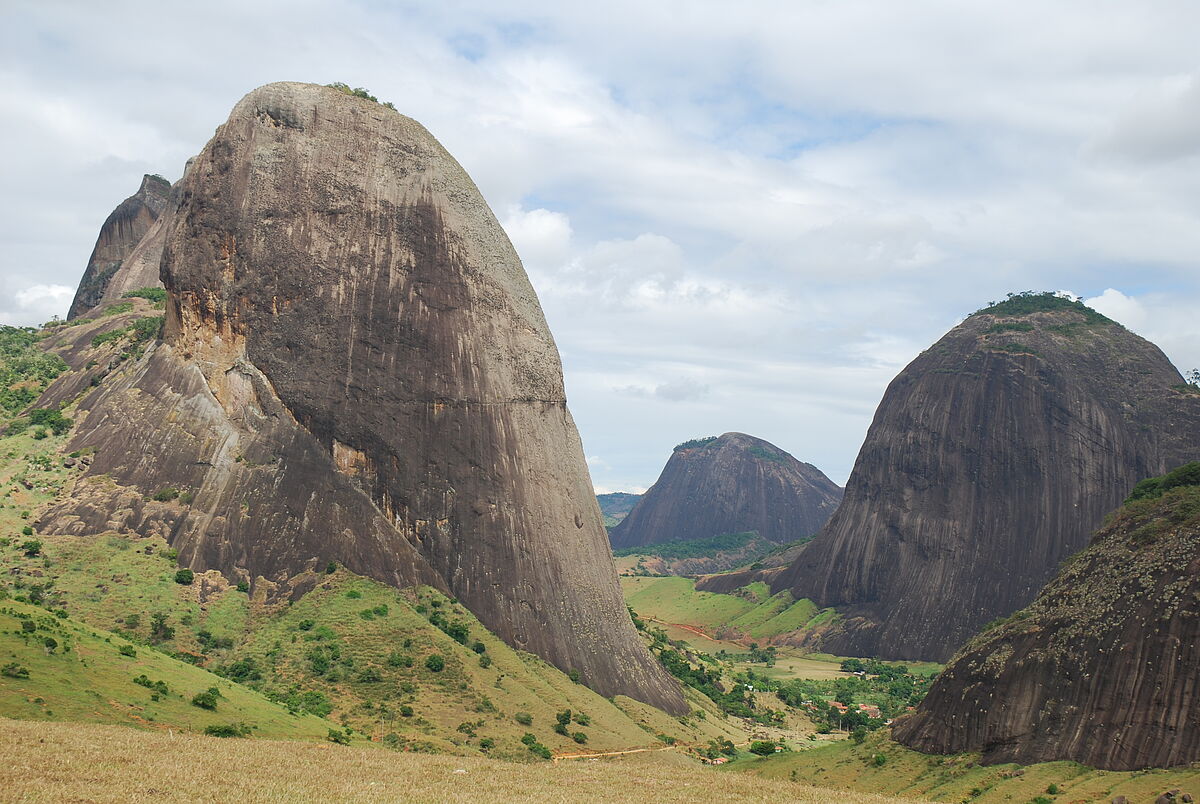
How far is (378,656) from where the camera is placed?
4669 centimetres

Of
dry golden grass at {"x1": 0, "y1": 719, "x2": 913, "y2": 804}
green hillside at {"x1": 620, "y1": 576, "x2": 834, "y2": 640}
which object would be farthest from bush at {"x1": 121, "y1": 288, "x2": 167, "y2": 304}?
green hillside at {"x1": 620, "y1": 576, "x2": 834, "y2": 640}

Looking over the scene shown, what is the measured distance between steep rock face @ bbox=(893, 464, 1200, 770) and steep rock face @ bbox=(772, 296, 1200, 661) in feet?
196

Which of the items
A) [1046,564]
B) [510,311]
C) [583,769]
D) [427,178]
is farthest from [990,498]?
[583,769]

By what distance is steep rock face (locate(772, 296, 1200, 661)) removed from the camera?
9638 centimetres

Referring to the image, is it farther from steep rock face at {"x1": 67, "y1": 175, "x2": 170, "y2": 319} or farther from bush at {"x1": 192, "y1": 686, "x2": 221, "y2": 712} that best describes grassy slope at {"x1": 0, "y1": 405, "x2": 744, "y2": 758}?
steep rock face at {"x1": 67, "y1": 175, "x2": 170, "y2": 319}

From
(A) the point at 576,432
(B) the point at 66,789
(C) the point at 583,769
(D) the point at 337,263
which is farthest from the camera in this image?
(A) the point at 576,432

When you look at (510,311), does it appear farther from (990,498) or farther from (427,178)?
(990,498)

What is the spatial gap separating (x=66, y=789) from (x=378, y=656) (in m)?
26.9

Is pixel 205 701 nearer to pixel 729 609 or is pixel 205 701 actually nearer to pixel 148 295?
pixel 148 295

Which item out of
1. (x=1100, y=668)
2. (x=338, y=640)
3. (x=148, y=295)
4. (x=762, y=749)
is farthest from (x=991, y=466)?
(x=148, y=295)

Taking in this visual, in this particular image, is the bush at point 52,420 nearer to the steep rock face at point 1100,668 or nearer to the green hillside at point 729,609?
the steep rock face at point 1100,668

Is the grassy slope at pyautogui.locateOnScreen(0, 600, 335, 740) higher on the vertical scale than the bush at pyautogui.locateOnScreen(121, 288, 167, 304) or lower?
lower

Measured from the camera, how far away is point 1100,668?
33.3 meters

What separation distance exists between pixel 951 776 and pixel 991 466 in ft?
244
